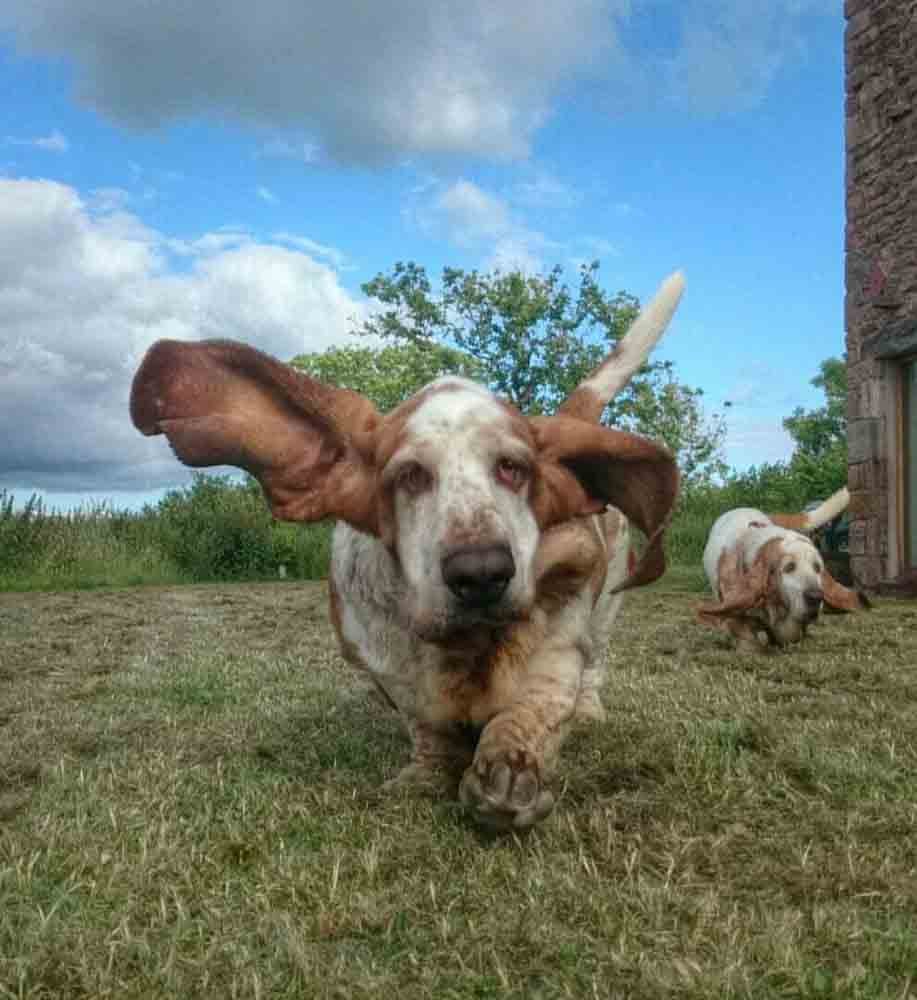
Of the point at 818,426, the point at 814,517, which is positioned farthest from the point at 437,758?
the point at 818,426

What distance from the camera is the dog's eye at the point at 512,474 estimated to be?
2.81 m

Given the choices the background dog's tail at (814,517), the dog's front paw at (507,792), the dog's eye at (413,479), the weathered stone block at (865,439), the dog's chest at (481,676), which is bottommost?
the dog's front paw at (507,792)

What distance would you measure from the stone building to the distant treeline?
260 inches

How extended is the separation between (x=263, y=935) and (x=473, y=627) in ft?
2.99

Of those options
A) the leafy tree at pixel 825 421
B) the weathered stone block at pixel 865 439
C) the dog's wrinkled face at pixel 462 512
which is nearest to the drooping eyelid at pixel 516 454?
the dog's wrinkled face at pixel 462 512

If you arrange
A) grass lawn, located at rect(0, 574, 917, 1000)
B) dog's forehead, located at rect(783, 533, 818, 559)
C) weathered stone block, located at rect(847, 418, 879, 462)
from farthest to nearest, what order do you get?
1. weathered stone block, located at rect(847, 418, 879, 462)
2. dog's forehead, located at rect(783, 533, 818, 559)
3. grass lawn, located at rect(0, 574, 917, 1000)

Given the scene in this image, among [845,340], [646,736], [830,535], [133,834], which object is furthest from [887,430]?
[133,834]

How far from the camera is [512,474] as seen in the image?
2.85 metres

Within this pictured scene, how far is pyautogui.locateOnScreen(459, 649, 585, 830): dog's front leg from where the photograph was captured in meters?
2.73

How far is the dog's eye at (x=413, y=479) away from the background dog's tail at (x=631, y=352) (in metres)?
0.89

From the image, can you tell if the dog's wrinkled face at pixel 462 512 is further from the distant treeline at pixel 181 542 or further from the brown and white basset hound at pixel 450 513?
the distant treeline at pixel 181 542

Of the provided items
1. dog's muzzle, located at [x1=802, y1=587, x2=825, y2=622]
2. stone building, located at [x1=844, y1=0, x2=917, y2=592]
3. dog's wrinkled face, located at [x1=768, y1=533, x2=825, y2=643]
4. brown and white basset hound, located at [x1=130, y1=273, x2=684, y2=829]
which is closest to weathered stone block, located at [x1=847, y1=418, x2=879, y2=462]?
stone building, located at [x1=844, y1=0, x2=917, y2=592]

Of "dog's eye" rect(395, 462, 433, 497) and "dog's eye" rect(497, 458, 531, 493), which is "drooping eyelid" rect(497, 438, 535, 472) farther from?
"dog's eye" rect(395, 462, 433, 497)

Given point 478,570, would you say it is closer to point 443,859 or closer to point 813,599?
point 443,859
